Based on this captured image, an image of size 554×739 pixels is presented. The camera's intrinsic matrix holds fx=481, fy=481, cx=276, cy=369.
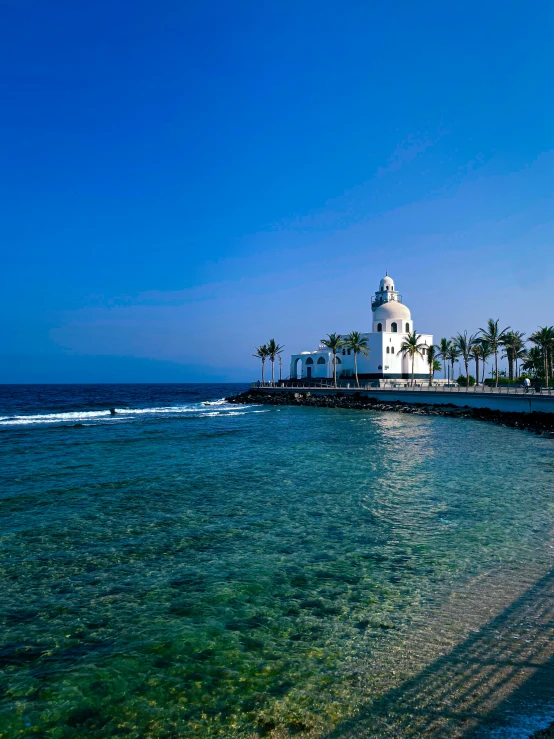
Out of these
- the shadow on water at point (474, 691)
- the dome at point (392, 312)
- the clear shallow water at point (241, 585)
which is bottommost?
the clear shallow water at point (241, 585)

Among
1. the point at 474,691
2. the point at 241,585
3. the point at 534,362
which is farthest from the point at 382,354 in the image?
the point at 474,691

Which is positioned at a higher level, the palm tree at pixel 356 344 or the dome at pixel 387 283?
the dome at pixel 387 283

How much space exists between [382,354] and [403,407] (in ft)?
96.2

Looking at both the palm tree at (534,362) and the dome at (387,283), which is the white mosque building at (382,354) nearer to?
the dome at (387,283)

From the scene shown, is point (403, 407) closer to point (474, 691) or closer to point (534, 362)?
point (534, 362)

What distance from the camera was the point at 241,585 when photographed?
8.47m

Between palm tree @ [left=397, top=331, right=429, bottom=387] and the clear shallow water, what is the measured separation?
60.7 meters

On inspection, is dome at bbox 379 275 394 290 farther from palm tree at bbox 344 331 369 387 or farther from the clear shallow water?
the clear shallow water

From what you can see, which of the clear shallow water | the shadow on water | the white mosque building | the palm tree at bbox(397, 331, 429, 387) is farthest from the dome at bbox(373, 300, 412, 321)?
the shadow on water

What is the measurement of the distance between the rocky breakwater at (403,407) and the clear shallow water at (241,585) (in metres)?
18.9

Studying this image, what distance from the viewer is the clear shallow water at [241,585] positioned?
5.36 meters

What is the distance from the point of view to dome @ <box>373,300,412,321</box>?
288 ft

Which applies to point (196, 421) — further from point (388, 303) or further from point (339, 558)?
point (388, 303)

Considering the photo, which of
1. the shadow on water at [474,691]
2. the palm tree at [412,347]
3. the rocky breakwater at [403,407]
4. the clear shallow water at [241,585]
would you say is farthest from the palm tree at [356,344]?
the shadow on water at [474,691]
